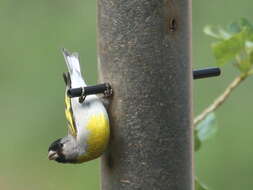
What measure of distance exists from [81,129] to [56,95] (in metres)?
5.40

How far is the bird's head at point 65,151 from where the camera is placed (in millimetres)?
5065

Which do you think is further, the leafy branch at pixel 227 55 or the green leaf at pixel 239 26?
the green leaf at pixel 239 26

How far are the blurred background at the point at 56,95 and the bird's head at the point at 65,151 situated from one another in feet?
10.5

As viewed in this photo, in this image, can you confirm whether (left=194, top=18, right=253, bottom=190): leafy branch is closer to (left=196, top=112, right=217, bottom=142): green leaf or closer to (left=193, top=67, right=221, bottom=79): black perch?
(left=196, top=112, right=217, bottom=142): green leaf

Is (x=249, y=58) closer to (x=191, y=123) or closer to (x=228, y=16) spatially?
(x=191, y=123)

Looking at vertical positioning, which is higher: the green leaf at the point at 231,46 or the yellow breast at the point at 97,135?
the green leaf at the point at 231,46

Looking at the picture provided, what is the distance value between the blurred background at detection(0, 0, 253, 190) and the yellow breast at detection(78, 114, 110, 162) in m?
3.40

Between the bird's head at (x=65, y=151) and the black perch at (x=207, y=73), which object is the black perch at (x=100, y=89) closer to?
the black perch at (x=207, y=73)

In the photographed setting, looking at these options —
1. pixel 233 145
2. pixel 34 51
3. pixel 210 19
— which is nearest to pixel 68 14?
pixel 34 51

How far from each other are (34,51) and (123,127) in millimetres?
6450

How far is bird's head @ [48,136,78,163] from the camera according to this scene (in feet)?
16.6

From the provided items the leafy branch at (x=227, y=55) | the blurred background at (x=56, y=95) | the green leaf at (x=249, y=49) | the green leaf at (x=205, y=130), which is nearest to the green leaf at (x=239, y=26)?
the leafy branch at (x=227, y=55)

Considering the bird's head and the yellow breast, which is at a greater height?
the yellow breast

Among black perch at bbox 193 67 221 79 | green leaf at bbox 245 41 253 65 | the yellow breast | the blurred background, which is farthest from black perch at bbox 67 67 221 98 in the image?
the blurred background
